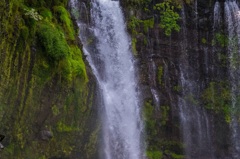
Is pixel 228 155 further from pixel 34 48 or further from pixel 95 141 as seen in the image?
pixel 34 48

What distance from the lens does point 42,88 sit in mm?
10297

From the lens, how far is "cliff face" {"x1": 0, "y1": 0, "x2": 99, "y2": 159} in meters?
9.36

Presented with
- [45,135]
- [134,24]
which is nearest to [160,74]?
[134,24]

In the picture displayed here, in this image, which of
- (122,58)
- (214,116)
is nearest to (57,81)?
(122,58)

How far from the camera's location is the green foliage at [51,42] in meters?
10.5

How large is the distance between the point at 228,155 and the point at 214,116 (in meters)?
1.82

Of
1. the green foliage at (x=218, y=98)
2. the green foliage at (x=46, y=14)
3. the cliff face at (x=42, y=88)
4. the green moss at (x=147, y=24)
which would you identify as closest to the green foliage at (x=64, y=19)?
the cliff face at (x=42, y=88)

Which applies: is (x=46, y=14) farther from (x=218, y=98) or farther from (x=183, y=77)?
(x=218, y=98)

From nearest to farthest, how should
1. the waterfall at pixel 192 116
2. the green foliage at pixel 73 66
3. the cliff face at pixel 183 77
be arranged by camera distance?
the green foliage at pixel 73 66 → the cliff face at pixel 183 77 → the waterfall at pixel 192 116

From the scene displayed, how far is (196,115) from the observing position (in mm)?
15609

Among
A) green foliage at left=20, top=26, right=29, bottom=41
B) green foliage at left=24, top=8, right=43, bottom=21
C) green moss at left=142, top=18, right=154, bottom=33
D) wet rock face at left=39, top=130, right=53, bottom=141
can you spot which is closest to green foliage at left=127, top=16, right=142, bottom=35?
green moss at left=142, top=18, right=154, bottom=33

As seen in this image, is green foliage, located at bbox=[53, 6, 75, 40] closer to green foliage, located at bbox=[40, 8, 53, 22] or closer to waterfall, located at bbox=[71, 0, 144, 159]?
green foliage, located at bbox=[40, 8, 53, 22]

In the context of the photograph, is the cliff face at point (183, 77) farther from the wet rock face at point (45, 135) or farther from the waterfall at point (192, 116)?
the wet rock face at point (45, 135)

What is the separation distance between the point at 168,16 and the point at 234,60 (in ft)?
13.1
